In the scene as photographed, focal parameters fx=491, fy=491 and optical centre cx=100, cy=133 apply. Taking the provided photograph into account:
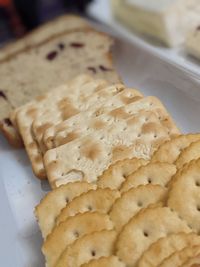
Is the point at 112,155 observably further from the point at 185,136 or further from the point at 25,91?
the point at 25,91

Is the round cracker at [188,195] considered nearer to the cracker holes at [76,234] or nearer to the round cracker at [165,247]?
the round cracker at [165,247]

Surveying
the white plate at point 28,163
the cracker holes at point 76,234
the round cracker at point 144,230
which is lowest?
the white plate at point 28,163

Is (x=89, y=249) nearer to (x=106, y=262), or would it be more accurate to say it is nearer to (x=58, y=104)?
(x=106, y=262)

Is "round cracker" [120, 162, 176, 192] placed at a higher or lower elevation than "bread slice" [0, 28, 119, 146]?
higher

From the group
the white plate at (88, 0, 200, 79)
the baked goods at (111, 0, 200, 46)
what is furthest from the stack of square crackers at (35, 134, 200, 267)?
the baked goods at (111, 0, 200, 46)

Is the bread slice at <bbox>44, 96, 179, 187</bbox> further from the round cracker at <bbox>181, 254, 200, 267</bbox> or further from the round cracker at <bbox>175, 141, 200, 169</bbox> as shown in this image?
→ the round cracker at <bbox>181, 254, 200, 267</bbox>

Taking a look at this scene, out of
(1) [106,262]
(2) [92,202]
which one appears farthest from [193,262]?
(2) [92,202]

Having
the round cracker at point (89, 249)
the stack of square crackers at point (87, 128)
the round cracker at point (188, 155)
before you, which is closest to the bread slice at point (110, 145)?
the stack of square crackers at point (87, 128)
